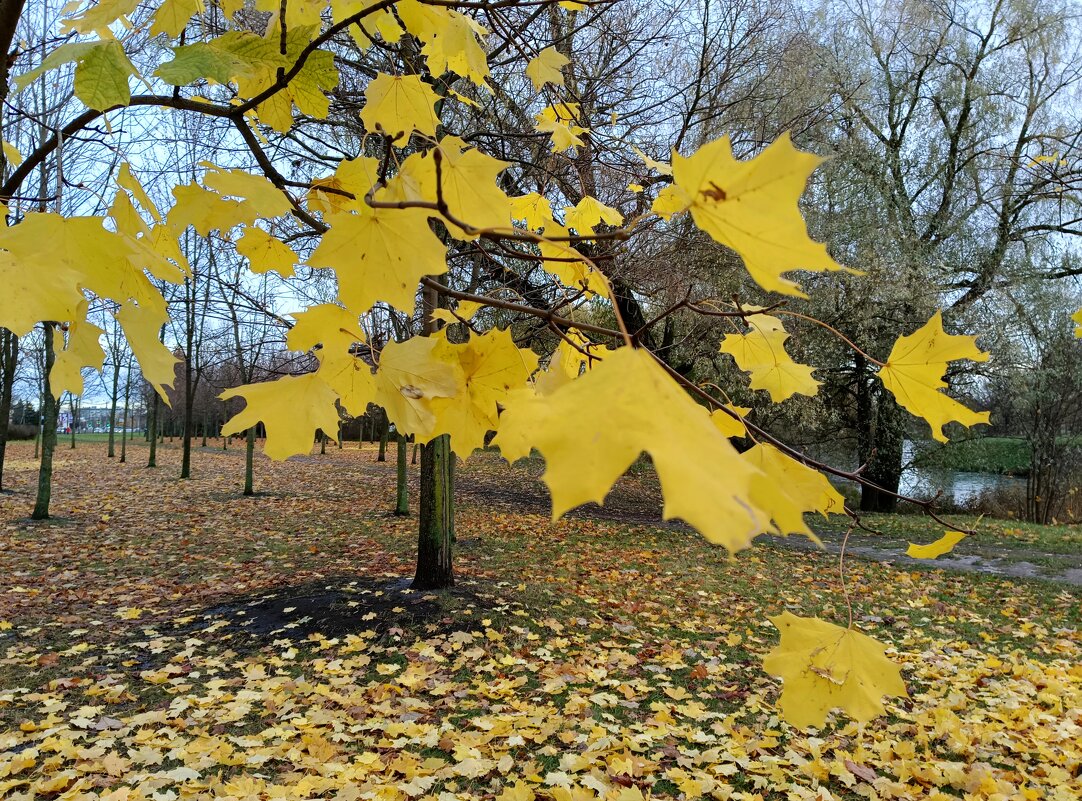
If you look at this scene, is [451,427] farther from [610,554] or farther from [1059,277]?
[1059,277]

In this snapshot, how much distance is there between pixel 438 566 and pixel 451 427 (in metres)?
4.87

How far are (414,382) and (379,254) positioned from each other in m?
0.23

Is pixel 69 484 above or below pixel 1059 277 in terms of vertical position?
below

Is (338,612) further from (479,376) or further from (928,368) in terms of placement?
(928,368)

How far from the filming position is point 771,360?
1100mm

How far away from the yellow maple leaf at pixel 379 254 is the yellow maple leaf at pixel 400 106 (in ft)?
1.35

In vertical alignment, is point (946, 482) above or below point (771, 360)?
below

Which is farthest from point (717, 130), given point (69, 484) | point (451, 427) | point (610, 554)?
point (69, 484)

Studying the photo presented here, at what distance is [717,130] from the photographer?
294 inches

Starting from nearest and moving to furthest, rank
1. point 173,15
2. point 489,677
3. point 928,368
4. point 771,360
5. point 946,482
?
point 928,368 → point 173,15 → point 771,360 → point 489,677 → point 946,482

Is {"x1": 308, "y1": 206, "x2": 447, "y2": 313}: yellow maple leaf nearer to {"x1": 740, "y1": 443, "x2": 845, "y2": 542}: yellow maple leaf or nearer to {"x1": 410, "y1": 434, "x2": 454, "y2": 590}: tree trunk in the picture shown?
{"x1": 740, "y1": 443, "x2": 845, "y2": 542}: yellow maple leaf

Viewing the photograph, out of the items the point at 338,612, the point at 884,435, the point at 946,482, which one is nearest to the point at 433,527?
the point at 338,612

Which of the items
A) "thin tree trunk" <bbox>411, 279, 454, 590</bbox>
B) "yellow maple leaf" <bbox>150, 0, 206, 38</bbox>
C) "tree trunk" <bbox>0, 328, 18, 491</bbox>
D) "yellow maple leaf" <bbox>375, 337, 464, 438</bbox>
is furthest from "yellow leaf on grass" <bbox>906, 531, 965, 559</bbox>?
"tree trunk" <bbox>0, 328, 18, 491</bbox>

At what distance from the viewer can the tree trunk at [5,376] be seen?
10245mm
